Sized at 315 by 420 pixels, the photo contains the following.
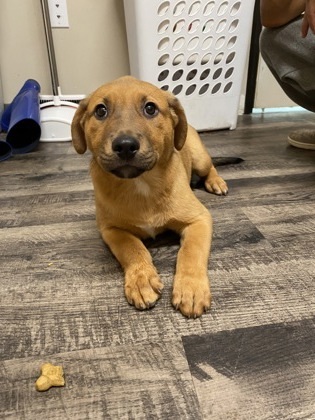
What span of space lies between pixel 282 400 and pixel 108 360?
0.40 m

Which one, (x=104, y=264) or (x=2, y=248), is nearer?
(x=104, y=264)

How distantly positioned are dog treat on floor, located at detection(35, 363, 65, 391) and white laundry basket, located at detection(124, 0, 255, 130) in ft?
6.82

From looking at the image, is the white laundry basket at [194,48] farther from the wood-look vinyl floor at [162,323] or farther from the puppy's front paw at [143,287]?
the puppy's front paw at [143,287]

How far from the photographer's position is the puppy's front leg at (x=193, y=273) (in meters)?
1.07

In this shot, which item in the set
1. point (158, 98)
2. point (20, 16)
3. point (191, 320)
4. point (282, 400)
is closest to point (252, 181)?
point (158, 98)

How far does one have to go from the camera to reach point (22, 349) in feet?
3.21

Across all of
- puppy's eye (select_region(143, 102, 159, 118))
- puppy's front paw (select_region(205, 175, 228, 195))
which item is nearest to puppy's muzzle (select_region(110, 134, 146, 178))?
puppy's eye (select_region(143, 102, 159, 118))

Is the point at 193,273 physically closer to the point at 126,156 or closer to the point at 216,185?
Answer: the point at 126,156

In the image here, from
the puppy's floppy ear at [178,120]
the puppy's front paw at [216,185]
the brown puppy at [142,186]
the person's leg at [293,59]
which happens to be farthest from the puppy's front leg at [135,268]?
the person's leg at [293,59]

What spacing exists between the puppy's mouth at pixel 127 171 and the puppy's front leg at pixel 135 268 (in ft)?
0.80

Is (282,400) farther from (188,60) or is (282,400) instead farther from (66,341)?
(188,60)

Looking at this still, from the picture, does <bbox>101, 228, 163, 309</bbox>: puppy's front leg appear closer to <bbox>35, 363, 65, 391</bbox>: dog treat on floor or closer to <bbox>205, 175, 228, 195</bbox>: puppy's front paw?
<bbox>35, 363, 65, 391</bbox>: dog treat on floor

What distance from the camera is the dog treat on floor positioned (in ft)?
2.83

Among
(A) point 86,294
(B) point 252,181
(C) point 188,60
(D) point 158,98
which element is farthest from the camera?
(C) point 188,60
